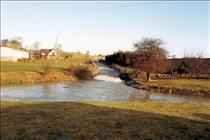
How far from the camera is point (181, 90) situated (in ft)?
121

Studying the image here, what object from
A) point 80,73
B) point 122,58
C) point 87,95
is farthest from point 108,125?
point 122,58

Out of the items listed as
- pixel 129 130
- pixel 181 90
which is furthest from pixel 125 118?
pixel 181 90

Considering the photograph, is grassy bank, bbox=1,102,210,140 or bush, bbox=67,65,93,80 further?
bush, bbox=67,65,93,80

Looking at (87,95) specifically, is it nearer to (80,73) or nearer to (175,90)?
(175,90)

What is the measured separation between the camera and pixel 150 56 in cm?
5066

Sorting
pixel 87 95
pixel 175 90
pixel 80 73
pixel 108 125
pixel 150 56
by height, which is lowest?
pixel 87 95

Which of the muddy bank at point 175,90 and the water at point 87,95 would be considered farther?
the muddy bank at point 175,90

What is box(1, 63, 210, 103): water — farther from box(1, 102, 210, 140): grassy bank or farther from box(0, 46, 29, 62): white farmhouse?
box(0, 46, 29, 62): white farmhouse

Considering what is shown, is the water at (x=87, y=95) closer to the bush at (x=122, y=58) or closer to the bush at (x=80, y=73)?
the bush at (x=80, y=73)

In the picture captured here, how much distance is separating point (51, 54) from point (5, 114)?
11556cm

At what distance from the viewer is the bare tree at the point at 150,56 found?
48906 mm

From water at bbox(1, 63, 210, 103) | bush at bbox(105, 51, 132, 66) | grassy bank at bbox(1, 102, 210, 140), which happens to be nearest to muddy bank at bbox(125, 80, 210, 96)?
water at bbox(1, 63, 210, 103)

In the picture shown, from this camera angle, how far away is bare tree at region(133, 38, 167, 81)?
160ft

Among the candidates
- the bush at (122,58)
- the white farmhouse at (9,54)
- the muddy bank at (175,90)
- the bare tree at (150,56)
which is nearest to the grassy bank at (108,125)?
the muddy bank at (175,90)
